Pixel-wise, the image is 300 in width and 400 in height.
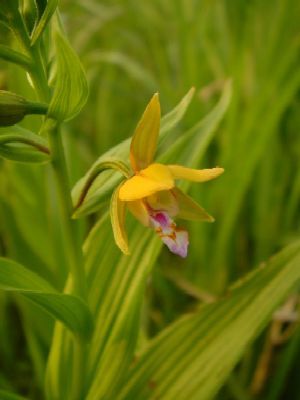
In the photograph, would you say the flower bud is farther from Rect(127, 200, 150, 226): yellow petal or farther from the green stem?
Rect(127, 200, 150, 226): yellow petal

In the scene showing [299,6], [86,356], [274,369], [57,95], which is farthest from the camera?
[299,6]

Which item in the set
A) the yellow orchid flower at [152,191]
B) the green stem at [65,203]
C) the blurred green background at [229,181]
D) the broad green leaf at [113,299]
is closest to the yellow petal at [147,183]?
the yellow orchid flower at [152,191]

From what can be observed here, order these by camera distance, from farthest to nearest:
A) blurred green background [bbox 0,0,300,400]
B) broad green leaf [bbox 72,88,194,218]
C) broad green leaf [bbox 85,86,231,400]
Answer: blurred green background [bbox 0,0,300,400], broad green leaf [bbox 85,86,231,400], broad green leaf [bbox 72,88,194,218]

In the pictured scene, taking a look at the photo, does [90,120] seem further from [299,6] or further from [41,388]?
[41,388]

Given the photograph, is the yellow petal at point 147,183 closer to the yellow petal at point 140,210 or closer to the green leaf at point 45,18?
the yellow petal at point 140,210

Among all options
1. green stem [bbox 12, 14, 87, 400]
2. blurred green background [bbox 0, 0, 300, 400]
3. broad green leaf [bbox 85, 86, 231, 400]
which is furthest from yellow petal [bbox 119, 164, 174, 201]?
blurred green background [bbox 0, 0, 300, 400]

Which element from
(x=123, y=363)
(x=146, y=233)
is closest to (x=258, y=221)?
(x=146, y=233)

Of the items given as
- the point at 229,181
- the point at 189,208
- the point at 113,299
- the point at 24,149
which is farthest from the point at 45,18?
the point at 229,181
